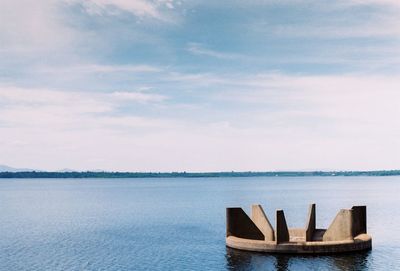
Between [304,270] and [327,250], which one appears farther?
[327,250]

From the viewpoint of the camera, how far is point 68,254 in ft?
145

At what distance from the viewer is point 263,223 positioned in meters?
43.8

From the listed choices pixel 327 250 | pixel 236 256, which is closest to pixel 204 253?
pixel 236 256

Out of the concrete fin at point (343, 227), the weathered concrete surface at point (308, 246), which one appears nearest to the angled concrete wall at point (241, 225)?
the weathered concrete surface at point (308, 246)

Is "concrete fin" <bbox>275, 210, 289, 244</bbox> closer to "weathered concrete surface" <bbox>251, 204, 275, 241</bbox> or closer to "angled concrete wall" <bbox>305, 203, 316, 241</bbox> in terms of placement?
"weathered concrete surface" <bbox>251, 204, 275, 241</bbox>

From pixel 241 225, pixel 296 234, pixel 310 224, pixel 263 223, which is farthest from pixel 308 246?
pixel 296 234

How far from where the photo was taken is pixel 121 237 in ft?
183

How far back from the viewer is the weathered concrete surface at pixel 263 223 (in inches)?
1673

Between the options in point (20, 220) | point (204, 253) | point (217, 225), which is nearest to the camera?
point (204, 253)

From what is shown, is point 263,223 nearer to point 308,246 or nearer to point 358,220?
point 308,246

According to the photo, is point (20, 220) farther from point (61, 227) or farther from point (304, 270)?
point (304, 270)

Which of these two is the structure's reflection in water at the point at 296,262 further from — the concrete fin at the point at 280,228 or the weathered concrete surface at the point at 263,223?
the weathered concrete surface at the point at 263,223

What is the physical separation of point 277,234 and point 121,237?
68.4 feet

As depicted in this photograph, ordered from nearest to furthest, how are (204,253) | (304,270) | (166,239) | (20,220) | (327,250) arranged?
(304,270), (327,250), (204,253), (166,239), (20,220)
